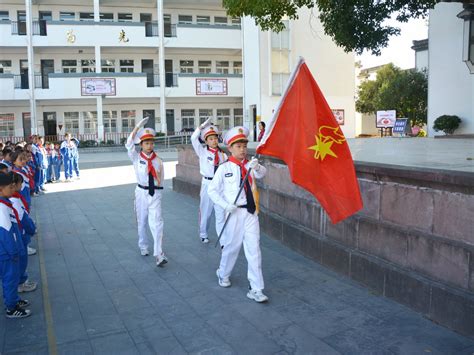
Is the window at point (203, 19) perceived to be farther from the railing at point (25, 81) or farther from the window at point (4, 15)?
the window at point (4, 15)

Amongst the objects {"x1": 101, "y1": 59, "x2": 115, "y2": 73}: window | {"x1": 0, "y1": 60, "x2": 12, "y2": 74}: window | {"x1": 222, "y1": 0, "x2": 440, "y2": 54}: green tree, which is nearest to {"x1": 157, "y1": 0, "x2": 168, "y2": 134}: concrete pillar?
{"x1": 101, "y1": 59, "x2": 115, "y2": 73}: window

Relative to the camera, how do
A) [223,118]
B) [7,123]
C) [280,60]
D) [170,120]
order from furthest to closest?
[223,118] < [170,120] < [7,123] < [280,60]

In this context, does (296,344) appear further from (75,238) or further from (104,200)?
(104,200)

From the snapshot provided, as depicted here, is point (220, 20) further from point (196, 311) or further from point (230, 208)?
point (196, 311)

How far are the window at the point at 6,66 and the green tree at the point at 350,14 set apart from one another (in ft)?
109

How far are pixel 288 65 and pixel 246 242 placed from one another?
2892 cm

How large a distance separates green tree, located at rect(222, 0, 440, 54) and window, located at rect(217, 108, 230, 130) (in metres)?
30.9

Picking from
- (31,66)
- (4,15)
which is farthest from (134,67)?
(4,15)

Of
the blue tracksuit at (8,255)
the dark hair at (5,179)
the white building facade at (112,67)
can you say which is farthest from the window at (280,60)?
the blue tracksuit at (8,255)

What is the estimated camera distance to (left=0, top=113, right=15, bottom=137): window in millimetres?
38469

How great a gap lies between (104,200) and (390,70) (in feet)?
120

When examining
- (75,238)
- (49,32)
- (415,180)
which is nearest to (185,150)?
(75,238)

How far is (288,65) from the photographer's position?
3312cm

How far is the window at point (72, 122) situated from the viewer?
39344 millimetres
